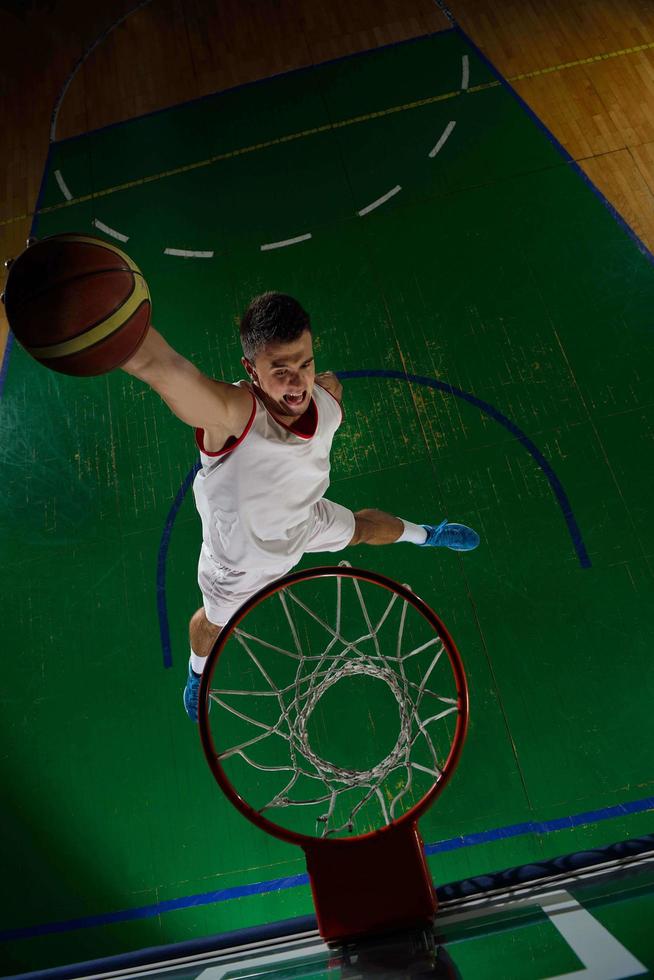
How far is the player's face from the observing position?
2.62 m

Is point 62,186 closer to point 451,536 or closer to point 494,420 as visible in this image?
point 494,420

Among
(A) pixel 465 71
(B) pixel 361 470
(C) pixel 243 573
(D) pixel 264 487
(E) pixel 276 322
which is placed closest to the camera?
(E) pixel 276 322

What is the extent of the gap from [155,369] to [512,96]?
17.1ft

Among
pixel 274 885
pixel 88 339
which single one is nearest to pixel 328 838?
pixel 274 885

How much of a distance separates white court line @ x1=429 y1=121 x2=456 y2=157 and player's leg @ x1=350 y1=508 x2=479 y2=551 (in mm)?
3245

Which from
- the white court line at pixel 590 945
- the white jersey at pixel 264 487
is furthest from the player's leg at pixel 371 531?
the white court line at pixel 590 945

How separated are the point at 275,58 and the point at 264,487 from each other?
533 cm

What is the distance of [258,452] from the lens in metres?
2.77

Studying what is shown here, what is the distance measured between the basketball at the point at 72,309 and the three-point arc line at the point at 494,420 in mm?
2525

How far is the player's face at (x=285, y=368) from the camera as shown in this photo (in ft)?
8.61

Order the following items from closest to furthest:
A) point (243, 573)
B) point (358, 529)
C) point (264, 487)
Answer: point (264, 487), point (243, 573), point (358, 529)

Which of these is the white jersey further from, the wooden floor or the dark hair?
the wooden floor

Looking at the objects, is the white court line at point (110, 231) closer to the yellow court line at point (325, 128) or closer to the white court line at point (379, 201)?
the yellow court line at point (325, 128)

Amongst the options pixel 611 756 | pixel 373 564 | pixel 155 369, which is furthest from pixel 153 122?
pixel 611 756
